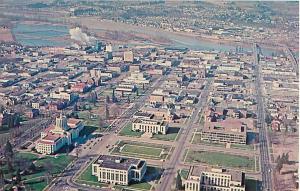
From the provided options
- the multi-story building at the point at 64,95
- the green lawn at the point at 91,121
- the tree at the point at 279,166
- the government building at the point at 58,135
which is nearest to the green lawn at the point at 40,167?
the government building at the point at 58,135

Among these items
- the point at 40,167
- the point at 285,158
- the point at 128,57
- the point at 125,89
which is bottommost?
the point at 40,167

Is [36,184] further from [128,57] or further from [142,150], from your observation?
[128,57]

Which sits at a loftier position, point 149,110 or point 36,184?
point 149,110

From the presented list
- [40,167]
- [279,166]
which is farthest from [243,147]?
[40,167]

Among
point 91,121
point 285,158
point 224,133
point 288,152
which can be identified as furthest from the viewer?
point 91,121

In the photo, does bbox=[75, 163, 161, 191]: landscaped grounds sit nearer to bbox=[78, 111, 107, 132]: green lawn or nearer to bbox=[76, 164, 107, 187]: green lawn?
bbox=[76, 164, 107, 187]: green lawn

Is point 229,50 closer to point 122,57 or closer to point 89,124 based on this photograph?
point 122,57
